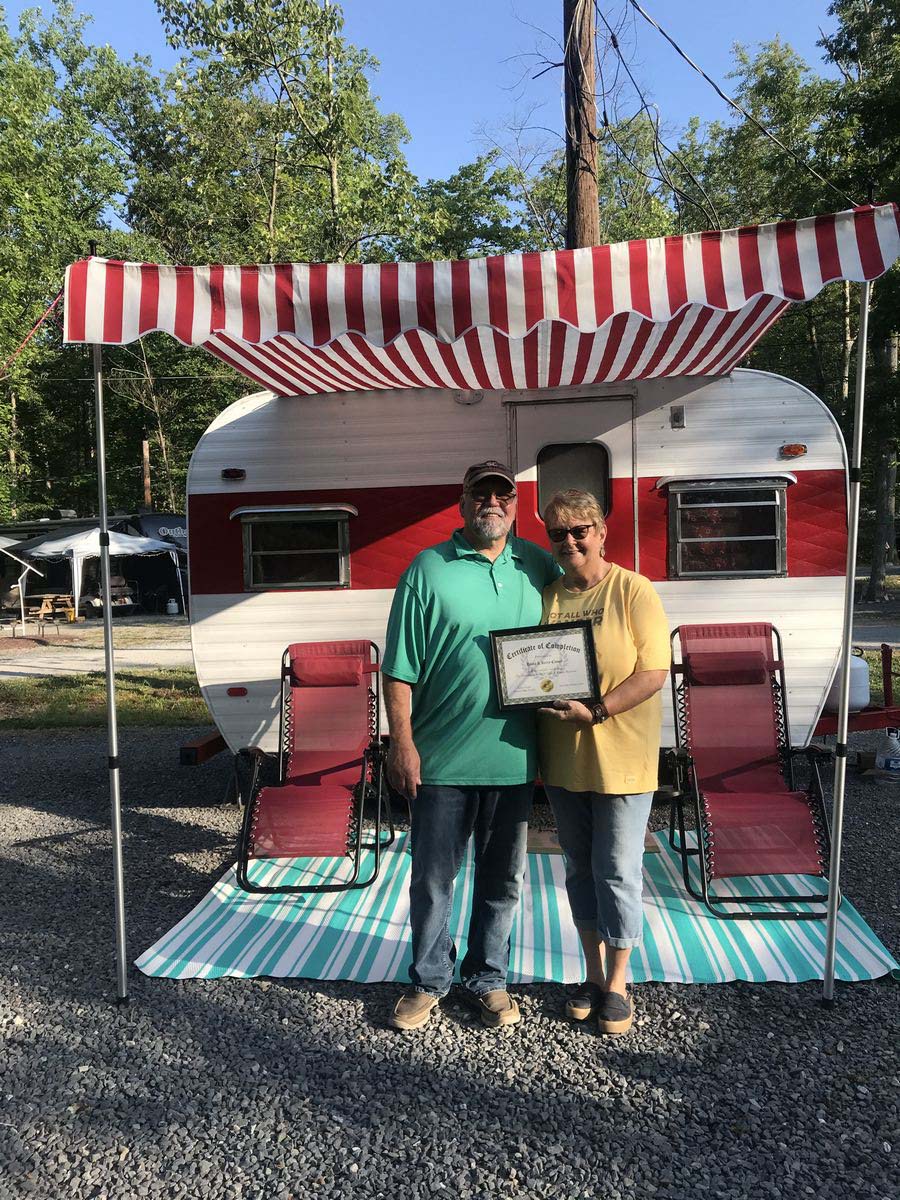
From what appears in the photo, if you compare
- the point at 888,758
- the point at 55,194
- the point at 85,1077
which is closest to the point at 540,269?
the point at 85,1077

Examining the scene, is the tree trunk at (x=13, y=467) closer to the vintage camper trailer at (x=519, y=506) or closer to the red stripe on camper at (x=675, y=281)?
the vintage camper trailer at (x=519, y=506)

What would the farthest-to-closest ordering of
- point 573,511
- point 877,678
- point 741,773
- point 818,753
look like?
point 877,678 → point 741,773 → point 818,753 → point 573,511

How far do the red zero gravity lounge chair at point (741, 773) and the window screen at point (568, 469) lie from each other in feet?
3.27

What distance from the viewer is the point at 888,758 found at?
558 centimetres

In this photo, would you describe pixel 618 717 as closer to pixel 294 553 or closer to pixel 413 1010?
pixel 413 1010

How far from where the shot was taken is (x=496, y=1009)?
281 centimetres

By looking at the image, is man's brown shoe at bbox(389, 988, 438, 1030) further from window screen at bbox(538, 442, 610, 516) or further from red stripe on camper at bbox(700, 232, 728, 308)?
window screen at bbox(538, 442, 610, 516)

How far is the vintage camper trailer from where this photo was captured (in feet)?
15.4

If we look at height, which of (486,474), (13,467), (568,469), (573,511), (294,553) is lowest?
(294,553)

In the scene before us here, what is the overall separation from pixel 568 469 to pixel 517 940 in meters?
2.64

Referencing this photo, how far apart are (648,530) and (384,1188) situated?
354cm

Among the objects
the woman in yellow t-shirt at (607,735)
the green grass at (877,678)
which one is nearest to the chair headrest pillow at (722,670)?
the woman in yellow t-shirt at (607,735)

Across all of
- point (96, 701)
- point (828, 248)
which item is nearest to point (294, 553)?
point (828, 248)

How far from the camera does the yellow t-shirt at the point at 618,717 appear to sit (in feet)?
8.46
